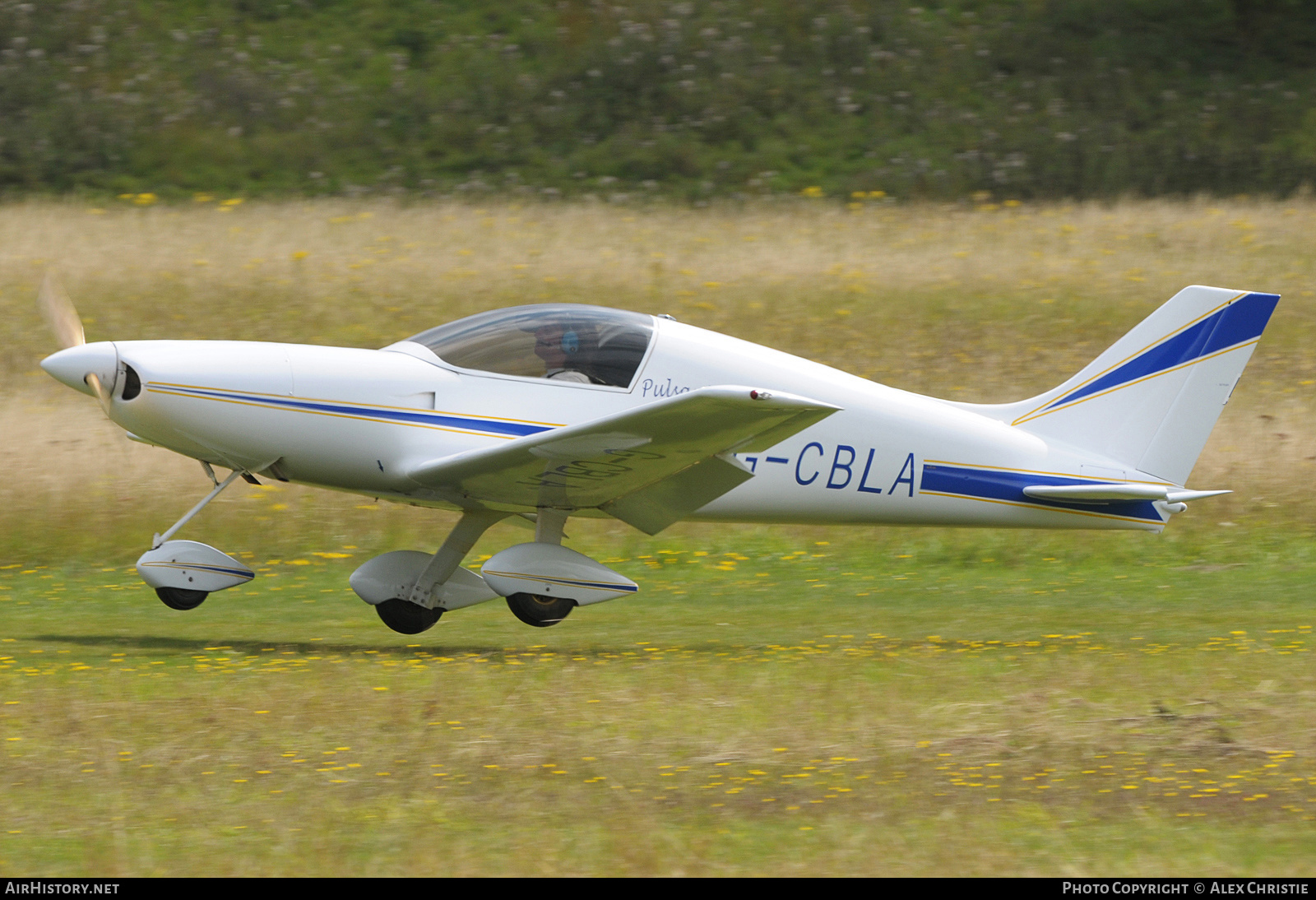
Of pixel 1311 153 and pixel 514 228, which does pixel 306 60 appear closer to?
pixel 514 228

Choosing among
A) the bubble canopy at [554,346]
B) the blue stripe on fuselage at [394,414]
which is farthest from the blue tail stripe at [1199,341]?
the blue stripe on fuselage at [394,414]

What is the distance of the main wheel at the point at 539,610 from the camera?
9.14 meters

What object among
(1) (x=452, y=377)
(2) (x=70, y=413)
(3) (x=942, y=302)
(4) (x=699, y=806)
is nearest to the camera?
(4) (x=699, y=806)

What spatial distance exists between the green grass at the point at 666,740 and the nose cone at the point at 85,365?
1.62 metres

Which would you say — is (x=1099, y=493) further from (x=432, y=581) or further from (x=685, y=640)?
(x=432, y=581)

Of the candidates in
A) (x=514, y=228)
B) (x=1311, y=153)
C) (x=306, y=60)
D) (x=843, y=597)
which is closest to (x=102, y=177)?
(x=306, y=60)

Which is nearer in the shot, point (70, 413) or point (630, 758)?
point (630, 758)

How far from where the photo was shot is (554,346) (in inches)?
349

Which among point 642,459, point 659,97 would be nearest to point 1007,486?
point 642,459

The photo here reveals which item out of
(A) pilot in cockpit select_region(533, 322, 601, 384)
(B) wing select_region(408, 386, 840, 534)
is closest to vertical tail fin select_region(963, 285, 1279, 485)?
(B) wing select_region(408, 386, 840, 534)

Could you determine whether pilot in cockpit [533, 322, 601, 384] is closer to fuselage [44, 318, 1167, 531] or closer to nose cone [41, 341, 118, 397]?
fuselage [44, 318, 1167, 531]

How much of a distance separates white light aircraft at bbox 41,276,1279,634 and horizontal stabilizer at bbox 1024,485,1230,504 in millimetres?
16

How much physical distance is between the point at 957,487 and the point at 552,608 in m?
2.81

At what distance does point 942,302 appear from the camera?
19031 millimetres
